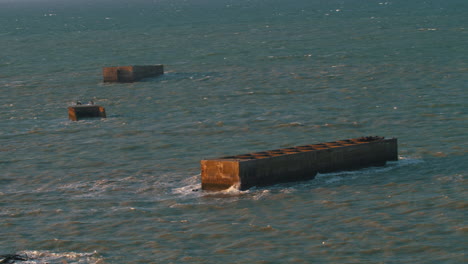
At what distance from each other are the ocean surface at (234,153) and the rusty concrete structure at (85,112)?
4.59ft

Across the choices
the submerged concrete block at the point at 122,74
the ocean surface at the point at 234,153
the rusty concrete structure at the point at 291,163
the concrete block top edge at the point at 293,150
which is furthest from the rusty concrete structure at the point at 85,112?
the rusty concrete structure at the point at 291,163

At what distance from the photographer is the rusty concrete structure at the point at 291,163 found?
1891 inches

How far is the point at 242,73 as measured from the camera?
107m

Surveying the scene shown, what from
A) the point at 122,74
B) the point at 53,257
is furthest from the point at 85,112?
the point at 53,257

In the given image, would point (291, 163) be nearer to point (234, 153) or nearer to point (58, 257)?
point (234, 153)

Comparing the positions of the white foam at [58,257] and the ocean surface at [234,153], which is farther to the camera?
the ocean surface at [234,153]

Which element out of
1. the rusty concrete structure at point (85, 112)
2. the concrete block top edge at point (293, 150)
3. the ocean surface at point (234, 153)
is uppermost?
the concrete block top edge at point (293, 150)

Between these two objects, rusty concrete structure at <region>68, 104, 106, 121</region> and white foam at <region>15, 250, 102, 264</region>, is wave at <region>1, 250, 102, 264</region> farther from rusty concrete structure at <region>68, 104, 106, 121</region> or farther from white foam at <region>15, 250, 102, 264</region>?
rusty concrete structure at <region>68, 104, 106, 121</region>

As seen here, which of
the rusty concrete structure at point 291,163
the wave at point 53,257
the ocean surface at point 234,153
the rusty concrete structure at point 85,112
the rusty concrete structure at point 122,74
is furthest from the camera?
the rusty concrete structure at point 122,74

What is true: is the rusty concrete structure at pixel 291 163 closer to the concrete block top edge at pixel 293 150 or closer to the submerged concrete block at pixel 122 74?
the concrete block top edge at pixel 293 150

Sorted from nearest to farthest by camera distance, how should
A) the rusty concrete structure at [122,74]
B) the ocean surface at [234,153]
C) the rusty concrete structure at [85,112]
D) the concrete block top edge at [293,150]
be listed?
the ocean surface at [234,153] → the concrete block top edge at [293,150] → the rusty concrete structure at [85,112] → the rusty concrete structure at [122,74]

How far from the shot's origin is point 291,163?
49.5 meters

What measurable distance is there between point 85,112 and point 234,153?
21.5m

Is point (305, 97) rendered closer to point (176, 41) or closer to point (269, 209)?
point (269, 209)
